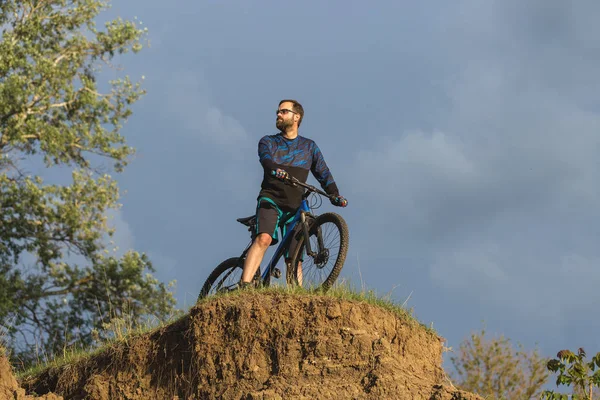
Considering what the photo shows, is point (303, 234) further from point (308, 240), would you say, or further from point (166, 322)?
point (166, 322)

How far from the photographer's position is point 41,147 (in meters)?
20.9

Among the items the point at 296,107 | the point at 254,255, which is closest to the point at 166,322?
the point at 254,255

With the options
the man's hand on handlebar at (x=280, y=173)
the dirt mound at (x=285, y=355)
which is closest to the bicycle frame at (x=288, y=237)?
the man's hand on handlebar at (x=280, y=173)

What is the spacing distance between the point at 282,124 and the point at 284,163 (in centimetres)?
52

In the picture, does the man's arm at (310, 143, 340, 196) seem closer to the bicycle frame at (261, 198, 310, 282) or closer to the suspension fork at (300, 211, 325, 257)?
the bicycle frame at (261, 198, 310, 282)

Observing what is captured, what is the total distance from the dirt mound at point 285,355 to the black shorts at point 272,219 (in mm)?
923

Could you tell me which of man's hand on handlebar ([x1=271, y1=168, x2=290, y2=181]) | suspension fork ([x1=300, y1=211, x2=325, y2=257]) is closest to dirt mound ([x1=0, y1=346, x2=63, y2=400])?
suspension fork ([x1=300, y1=211, x2=325, y2=257])

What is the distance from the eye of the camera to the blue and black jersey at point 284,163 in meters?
10.6

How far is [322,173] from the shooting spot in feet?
36.3

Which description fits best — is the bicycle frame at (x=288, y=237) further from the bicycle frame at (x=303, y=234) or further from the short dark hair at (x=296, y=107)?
the short dark hair at (x=296, y=107)

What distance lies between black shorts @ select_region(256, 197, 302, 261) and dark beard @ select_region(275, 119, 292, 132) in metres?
0.92

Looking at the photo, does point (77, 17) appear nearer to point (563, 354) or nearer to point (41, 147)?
point (41, 147)

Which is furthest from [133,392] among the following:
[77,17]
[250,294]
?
[77,17]

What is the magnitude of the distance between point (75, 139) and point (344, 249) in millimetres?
13061
